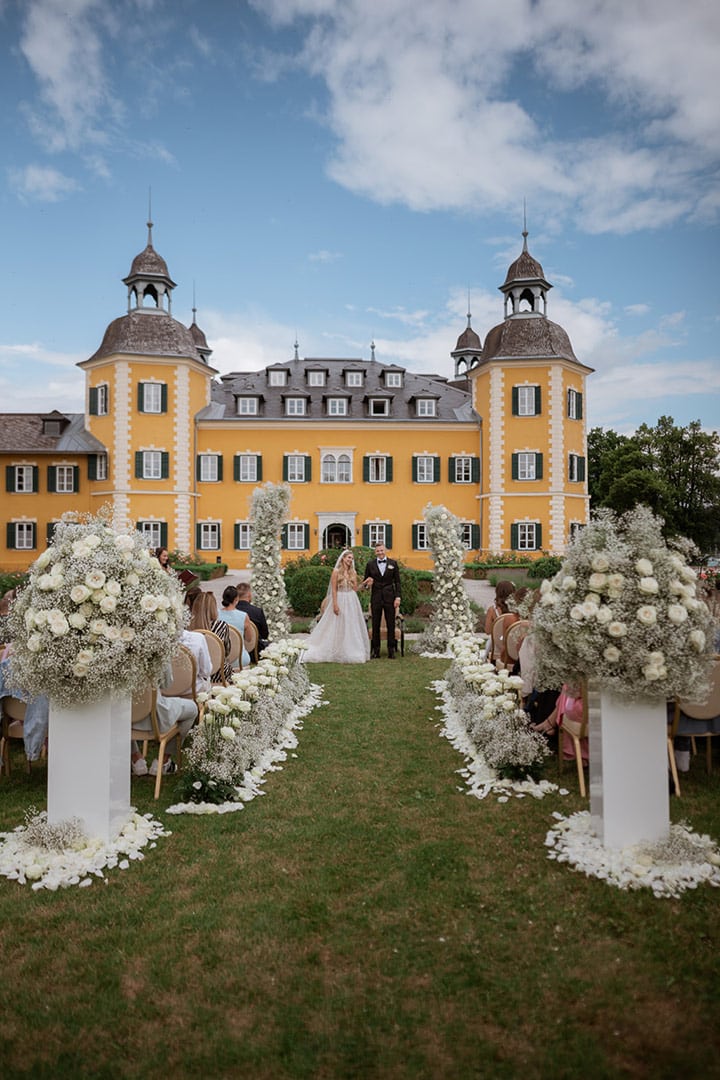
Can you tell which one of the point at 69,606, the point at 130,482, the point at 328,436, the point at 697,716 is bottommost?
the point at 697,716

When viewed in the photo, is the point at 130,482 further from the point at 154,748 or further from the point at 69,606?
the point at 69,606

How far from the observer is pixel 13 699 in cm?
622

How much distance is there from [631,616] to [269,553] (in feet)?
35.0

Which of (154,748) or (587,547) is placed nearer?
(587,547)

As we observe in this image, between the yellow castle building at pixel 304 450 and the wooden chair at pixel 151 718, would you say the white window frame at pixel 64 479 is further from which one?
the wooden chair at pixel 151 718

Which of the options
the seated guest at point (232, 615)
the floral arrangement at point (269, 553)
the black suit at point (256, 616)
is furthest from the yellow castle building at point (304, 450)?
the seated guest at point (232, 615)

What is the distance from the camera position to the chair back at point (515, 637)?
309 inches

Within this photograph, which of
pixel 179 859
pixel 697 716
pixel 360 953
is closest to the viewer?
pixel 360 953

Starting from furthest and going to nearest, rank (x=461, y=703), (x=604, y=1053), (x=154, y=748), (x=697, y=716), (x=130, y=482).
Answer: (x=130, y=482)
(x=461, y=703)
(x=154, y=748)
(x=697, y=716)
(x=604, y=1053)

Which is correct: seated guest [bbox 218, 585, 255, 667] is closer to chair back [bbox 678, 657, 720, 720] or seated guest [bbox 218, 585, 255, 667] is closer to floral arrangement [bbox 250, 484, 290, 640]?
chair back [bbox 678, 657, 720, 720]

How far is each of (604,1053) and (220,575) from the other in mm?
26882

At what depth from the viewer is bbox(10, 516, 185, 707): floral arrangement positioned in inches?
184

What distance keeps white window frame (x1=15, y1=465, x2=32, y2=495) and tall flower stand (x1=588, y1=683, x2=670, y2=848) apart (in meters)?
31.6

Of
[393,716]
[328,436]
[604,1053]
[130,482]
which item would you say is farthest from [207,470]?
[604,1053]
